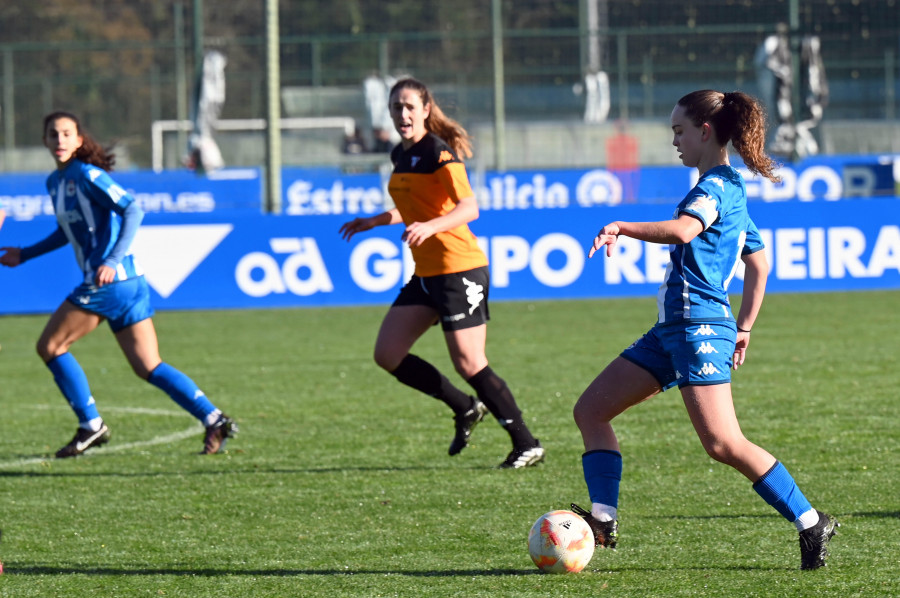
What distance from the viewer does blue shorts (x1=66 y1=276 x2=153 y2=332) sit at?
7.71 meters

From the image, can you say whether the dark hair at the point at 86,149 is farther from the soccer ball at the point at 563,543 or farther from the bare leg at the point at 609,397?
the soccer ball at the point at 563,543

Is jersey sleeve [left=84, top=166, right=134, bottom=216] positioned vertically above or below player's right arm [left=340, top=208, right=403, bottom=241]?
above

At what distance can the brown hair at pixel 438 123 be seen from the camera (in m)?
7.12

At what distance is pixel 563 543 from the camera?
5043 mm

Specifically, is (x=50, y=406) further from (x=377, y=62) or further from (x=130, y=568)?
(x=377, y=62)

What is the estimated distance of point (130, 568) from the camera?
537 centimetres

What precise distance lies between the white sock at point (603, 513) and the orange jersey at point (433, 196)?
7.31 feet

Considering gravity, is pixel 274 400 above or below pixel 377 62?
below

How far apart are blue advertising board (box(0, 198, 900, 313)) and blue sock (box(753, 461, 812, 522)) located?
10790 millimetres

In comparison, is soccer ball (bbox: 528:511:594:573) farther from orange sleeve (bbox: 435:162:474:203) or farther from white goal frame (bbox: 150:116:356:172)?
white goal frame (bbox: 150:116:356:172)

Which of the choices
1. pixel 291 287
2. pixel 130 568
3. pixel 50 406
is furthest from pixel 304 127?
pixel 130 568

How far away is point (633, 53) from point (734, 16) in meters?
3.08

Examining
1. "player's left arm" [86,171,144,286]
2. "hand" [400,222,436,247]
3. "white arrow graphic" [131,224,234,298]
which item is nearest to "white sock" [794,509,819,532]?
"hand" [400,222,436,247]

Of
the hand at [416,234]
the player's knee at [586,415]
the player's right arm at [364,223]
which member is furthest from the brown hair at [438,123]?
the player's knee at [586,415]
